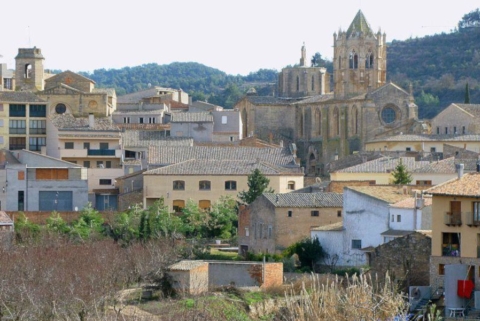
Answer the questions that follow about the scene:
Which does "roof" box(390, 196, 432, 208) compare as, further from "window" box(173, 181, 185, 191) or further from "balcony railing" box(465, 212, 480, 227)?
"window" box(173, 181, 185, 191)

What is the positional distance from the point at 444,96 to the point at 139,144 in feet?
213

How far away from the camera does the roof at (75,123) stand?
9288 centimetres

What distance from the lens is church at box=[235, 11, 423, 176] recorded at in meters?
114

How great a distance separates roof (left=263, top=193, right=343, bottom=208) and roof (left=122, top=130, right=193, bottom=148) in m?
21.9

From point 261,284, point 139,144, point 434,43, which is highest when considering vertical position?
point 434,43

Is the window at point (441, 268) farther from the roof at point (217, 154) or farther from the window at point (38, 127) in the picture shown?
the window at point (38, 127)

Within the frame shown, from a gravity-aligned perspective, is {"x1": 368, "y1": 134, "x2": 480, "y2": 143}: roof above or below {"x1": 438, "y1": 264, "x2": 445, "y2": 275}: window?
above

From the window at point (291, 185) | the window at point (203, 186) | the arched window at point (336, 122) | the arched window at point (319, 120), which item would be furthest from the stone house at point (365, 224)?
the arched window at point (319, 120)

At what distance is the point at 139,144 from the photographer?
9444 centimetres

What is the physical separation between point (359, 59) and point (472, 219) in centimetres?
7239

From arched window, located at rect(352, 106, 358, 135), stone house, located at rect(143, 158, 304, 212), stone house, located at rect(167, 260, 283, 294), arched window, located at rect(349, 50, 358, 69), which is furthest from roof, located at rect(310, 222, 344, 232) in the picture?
arched window, located at rect(349, 50, 358, 69)

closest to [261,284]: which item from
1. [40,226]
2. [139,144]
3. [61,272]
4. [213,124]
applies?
[61,272]

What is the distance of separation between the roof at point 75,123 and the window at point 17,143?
2.06 m

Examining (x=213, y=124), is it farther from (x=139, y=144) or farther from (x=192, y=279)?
(x=192, y=279)
